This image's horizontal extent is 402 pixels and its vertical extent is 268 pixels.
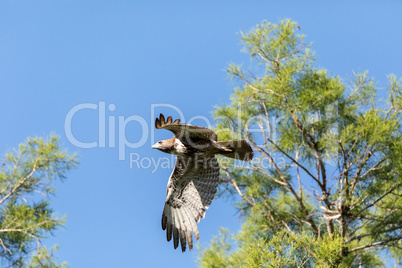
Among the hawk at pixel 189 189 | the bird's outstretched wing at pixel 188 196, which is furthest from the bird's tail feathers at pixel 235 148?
the bird's outstretched wing at pixel 188 196

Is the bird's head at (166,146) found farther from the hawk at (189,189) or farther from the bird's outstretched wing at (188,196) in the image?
the bird's outstretched wing at (188,196)

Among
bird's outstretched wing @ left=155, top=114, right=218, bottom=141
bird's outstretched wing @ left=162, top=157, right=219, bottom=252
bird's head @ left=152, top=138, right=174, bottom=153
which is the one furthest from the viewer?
bird's outstretched wing @ left=162, top=157, right=219, bottom=252

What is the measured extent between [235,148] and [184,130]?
2.26 ft

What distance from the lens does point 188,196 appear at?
8906mm

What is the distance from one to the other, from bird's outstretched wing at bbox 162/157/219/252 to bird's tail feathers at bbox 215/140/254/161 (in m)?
0.54

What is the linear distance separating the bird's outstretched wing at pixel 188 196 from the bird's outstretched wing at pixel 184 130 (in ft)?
2.10

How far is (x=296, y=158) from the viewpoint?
10953 mm

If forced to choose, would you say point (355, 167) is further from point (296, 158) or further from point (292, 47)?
point (292, 47)

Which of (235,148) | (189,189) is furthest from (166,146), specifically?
(189,189)

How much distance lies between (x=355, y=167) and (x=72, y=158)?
15.8ft

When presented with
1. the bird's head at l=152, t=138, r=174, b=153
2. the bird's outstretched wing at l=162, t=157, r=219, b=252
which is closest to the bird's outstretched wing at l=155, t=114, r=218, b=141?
the bird's head at l=152, t=138, r=174, b=153

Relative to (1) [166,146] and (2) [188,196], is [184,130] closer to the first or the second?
(1) [166,146]

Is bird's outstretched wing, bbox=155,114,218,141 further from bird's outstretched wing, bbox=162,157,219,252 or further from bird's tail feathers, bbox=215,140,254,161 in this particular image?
bird's outstretched wing, bbox=162,157,219,252

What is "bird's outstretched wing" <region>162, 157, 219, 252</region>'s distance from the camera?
8.73 meters
